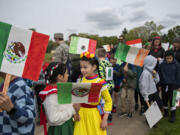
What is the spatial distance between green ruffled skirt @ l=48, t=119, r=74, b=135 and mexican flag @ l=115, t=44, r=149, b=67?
6.34ft

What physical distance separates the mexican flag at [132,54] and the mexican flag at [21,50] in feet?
7.30

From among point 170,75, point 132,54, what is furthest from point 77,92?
point 170,75

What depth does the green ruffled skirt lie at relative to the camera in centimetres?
185

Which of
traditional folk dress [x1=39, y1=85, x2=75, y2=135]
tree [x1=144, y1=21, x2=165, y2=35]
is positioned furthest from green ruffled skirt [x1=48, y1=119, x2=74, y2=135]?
tree [x1=144, y1=21, x2=165, y2=35]

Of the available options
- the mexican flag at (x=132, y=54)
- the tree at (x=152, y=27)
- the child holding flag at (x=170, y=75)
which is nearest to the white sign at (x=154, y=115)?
the child holding flag at (x=170, y=75)

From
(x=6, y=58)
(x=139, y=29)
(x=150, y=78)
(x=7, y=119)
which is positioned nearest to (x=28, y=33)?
(x=6, y=58)

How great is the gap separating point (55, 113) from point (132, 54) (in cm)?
223

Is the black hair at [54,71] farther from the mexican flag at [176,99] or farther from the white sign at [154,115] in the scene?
the mexican flag at [176,99]

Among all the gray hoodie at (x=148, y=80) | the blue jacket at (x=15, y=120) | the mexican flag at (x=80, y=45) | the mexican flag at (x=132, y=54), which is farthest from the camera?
the gray hoodie at (x=148, y=80)

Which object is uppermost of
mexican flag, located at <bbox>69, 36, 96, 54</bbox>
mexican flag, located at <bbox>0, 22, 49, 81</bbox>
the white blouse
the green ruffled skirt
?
mexican flag, located at <bbox>69, 36, 96, 54</bbox>

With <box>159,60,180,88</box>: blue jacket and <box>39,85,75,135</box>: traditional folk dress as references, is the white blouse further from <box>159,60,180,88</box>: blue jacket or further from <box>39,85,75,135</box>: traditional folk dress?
<box>159,60,180,88</box>: blue jacket

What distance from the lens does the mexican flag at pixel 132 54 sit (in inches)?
125

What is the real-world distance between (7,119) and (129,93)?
11.2ft

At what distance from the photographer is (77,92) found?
1.56 metres
